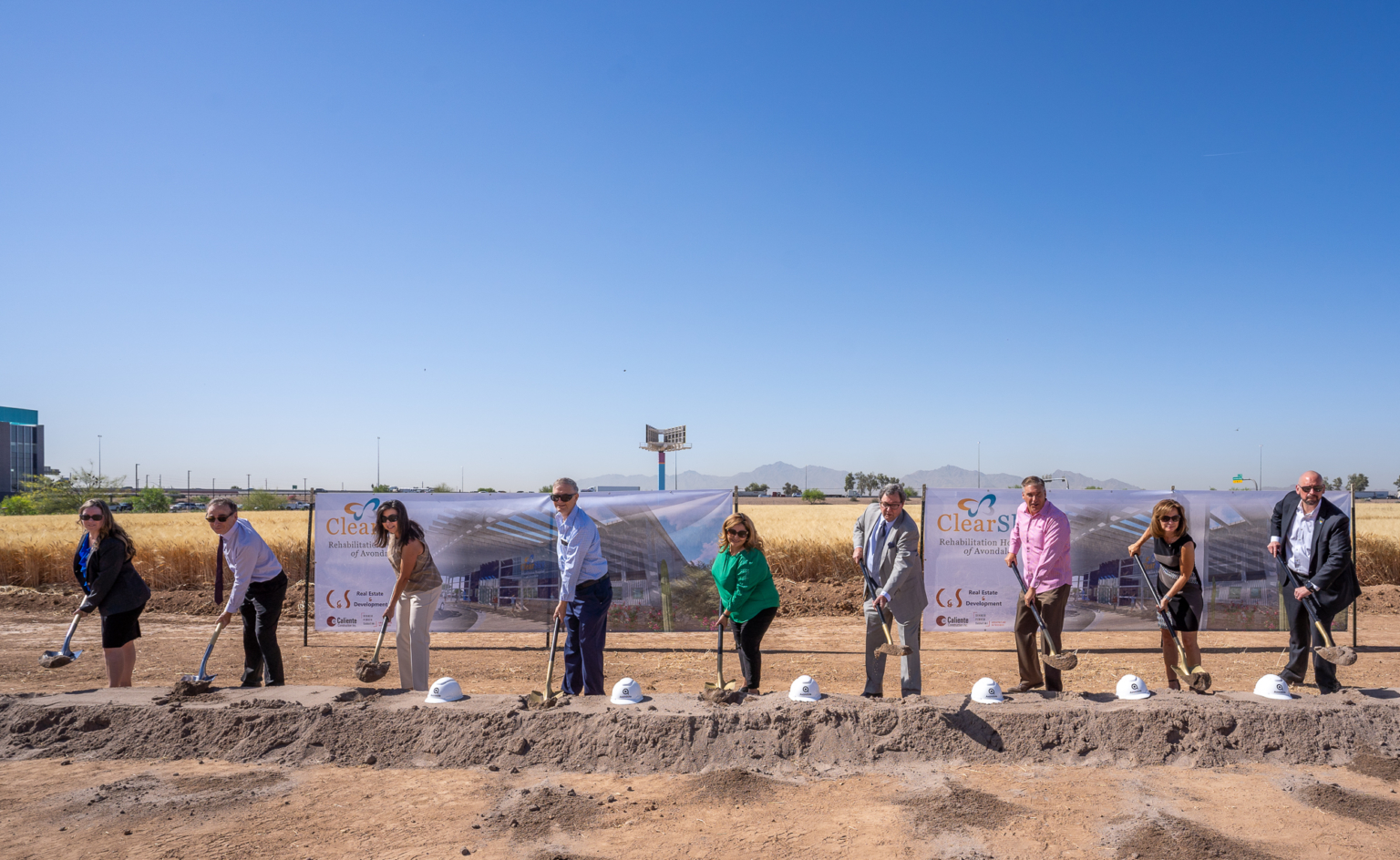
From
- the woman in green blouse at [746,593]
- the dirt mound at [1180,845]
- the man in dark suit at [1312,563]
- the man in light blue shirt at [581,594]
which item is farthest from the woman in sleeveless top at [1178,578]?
the man in light blue shirt at [581,594]

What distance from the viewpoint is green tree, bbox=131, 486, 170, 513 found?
136ft

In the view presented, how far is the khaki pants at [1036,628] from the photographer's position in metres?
5.58

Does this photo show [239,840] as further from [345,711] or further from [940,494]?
[940,494]

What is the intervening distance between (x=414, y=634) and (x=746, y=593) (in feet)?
8.15

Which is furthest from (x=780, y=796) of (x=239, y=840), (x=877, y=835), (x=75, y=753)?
(x=75, y=753)

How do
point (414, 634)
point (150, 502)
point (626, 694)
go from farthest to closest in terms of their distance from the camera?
point (150, 502)
point (414, 634)
point (626, 694)

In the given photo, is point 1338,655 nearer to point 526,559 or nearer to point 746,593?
point 746,593

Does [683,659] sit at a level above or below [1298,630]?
below

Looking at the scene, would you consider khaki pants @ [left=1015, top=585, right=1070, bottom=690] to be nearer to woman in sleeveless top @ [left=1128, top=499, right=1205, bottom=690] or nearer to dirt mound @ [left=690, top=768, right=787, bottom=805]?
woman in sleeveless top @ [left=1128, top=499, right=1205, bottom=690]

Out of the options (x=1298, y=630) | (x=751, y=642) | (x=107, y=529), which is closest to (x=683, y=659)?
(x=751, y=642)

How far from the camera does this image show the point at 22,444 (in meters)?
68.8

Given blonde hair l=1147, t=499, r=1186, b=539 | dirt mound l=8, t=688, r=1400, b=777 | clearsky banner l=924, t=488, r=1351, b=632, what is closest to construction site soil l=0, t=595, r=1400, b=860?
dirt mound l=8, t=688, r=1400, b=777

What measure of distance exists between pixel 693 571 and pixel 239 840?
5.40m

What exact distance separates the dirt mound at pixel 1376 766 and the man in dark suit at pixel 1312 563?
2.94 ft
